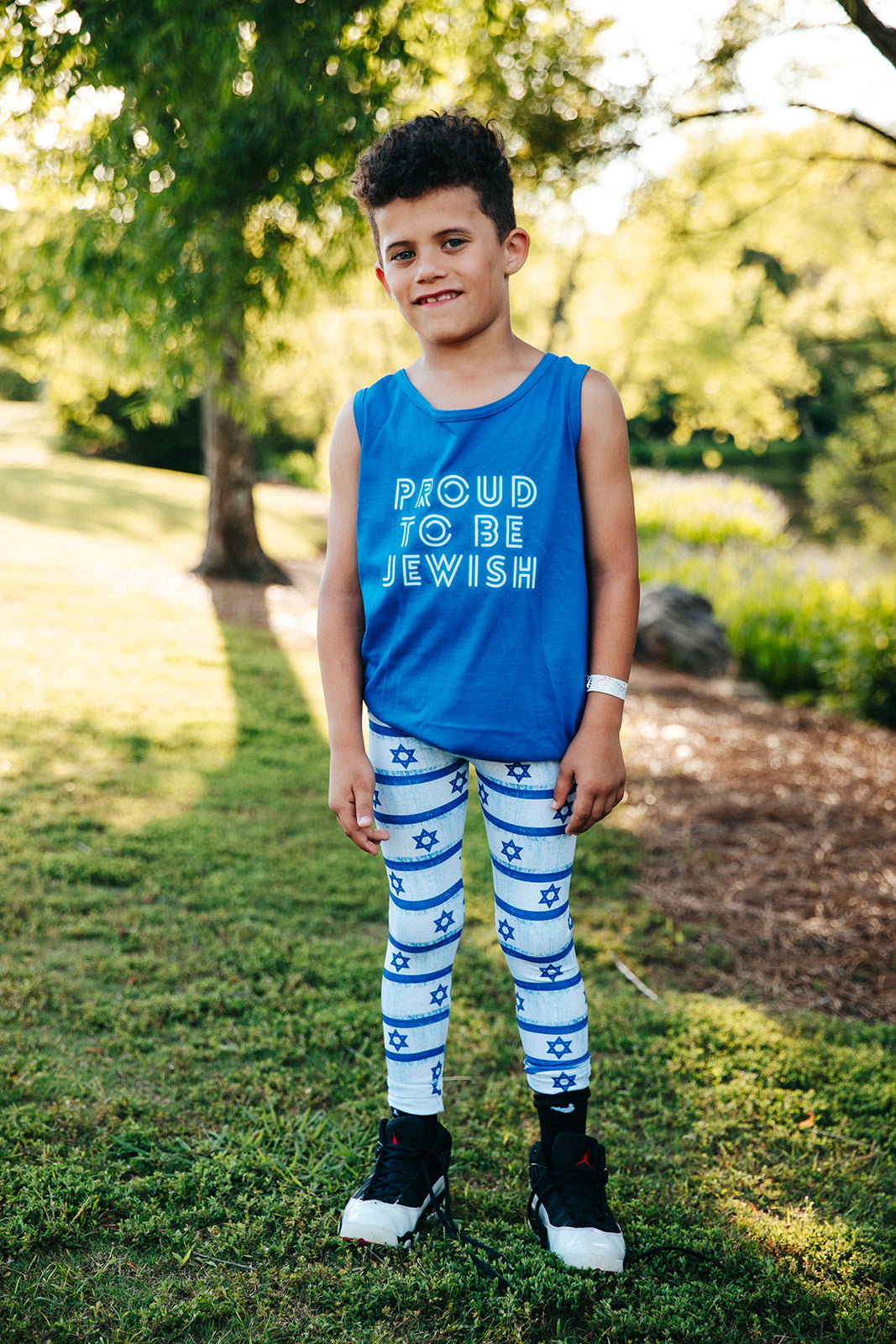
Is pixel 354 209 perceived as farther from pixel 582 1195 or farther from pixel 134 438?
pixel 134 438

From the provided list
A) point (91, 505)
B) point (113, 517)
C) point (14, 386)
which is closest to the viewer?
point (113, 517)

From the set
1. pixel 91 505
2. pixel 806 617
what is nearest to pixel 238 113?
pixel 806 617

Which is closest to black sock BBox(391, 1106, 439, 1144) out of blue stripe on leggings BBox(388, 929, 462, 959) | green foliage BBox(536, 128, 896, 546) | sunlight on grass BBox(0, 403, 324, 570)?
blue stripe on leggings BBox(388, 929, 462, 959)

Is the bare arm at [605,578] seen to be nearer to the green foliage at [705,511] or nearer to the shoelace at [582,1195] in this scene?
the shoelace at [582,1195]

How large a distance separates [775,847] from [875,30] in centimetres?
286

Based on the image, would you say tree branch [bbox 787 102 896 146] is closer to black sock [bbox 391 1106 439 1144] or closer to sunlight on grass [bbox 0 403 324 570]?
black sock [bbox 391 1106 439 1144]

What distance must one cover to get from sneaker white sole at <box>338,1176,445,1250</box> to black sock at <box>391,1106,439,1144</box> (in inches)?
4.9

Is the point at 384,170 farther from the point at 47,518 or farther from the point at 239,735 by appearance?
the point at 47,518

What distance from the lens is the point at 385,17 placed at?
11.3 ft

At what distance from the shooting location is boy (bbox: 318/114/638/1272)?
154 cm

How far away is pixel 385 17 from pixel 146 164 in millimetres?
1081

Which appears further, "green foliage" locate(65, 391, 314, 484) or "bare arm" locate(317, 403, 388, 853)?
"green foliage" locate(65, 391, 314, 484)

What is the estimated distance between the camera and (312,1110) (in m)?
2.05

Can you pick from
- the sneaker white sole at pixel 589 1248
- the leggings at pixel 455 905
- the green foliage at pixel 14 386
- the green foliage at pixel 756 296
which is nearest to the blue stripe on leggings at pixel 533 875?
the leggings at pixel 455 905
